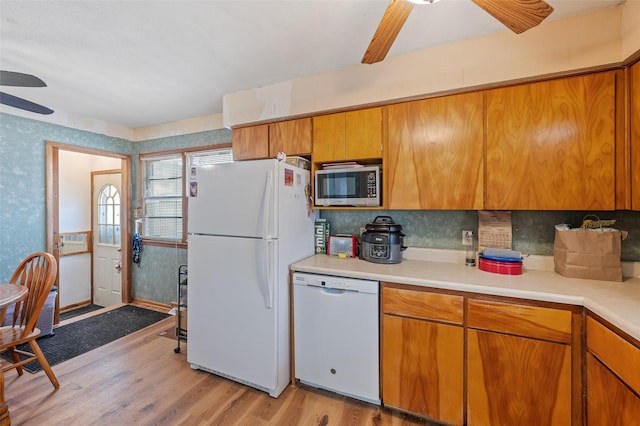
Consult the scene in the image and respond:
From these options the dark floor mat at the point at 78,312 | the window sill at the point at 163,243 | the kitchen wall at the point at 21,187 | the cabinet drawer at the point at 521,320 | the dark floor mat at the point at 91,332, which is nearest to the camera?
the cabinet drawer at the point at 521,320

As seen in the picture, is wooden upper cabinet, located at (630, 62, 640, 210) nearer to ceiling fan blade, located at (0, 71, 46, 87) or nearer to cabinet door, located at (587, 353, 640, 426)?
cabinet door, located at (587, 353, 640, 426)

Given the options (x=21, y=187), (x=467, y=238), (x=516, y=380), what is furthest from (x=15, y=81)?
(x=516, y=380)

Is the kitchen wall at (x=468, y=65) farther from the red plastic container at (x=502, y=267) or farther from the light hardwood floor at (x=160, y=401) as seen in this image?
the light hardwood floor at (x=160, y=401)

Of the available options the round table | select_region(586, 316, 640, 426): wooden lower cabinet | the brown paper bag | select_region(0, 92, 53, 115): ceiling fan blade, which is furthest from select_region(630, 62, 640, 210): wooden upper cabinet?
select_region(0, 92, 53, 115): ceiling fan blade

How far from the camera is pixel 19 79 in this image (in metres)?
1.77

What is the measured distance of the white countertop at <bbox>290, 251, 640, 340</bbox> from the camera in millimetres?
1227

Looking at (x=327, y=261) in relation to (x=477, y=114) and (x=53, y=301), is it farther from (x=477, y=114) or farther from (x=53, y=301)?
(x=53, y=301)

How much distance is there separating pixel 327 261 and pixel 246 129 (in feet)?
4.78

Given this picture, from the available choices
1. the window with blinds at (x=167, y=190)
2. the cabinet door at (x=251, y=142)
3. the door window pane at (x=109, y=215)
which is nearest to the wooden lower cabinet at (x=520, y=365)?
the cabinet door at (x=251, y=142)

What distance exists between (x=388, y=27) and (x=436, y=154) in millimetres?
945

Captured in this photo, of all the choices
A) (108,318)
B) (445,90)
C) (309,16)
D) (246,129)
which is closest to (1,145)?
(108,318)

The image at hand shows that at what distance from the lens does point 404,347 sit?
1708 millimetres

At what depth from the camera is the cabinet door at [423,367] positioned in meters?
1.60

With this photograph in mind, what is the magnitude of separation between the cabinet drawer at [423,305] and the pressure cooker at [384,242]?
0.36 metres
